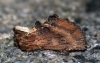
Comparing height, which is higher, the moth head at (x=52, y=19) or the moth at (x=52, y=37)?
the moth head at (x=52, y=19)

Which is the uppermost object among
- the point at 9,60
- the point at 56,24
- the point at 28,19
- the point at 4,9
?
the point at 4,9

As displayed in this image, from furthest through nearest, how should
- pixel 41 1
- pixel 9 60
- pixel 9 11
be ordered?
pixel 41 1, pixel 9 11, pixel 9 60

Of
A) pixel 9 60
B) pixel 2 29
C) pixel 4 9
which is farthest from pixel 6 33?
pixel 4 9

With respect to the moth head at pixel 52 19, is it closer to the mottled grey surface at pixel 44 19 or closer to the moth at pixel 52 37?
the moth at pixel 52 37

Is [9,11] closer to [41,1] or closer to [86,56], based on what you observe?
[41,1]

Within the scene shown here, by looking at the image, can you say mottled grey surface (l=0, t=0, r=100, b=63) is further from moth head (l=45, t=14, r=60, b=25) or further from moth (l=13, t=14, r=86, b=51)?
moth head (l=45, t=14, r=60, b=25)

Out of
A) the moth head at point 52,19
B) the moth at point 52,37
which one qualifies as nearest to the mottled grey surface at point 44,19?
the moth at point 52,37

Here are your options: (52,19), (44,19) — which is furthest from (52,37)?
(44,19)
